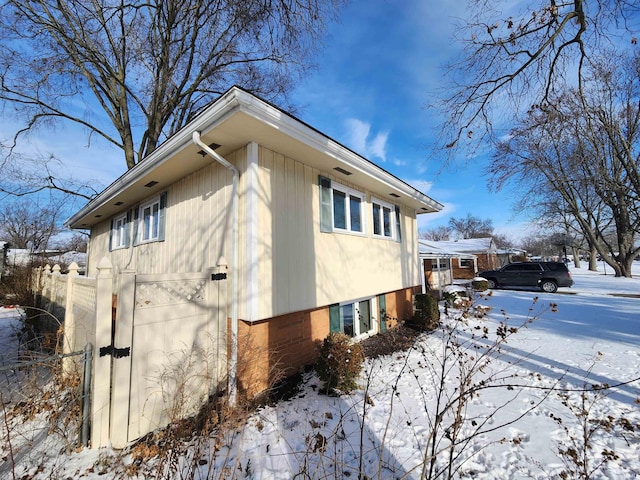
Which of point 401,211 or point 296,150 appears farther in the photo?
point 401,211

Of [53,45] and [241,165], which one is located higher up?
[53,45]

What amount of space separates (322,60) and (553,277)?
18563 millimetres

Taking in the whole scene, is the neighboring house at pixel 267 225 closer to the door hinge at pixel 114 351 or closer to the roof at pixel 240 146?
the roof at pixel 240 146

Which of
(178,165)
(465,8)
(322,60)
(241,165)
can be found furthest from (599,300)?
(178,165)

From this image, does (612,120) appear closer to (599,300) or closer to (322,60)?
(599,300)

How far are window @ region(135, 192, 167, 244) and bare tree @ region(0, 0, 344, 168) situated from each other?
477 cm

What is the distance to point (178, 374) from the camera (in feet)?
12.2

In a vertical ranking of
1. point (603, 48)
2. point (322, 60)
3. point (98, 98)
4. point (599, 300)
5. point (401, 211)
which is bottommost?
point (599, 300)

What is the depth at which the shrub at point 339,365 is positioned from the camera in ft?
13.8

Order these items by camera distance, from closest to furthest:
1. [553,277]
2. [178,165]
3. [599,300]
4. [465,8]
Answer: [465,8] < [178,165] < [599,300] < [553,277]

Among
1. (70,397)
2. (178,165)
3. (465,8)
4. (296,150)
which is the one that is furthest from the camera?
(178,165)

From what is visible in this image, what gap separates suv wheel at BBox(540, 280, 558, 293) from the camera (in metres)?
16.4

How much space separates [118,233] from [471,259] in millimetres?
27066

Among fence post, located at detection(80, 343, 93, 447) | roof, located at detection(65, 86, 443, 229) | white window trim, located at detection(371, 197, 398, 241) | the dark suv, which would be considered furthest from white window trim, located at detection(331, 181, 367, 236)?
the dark suv
